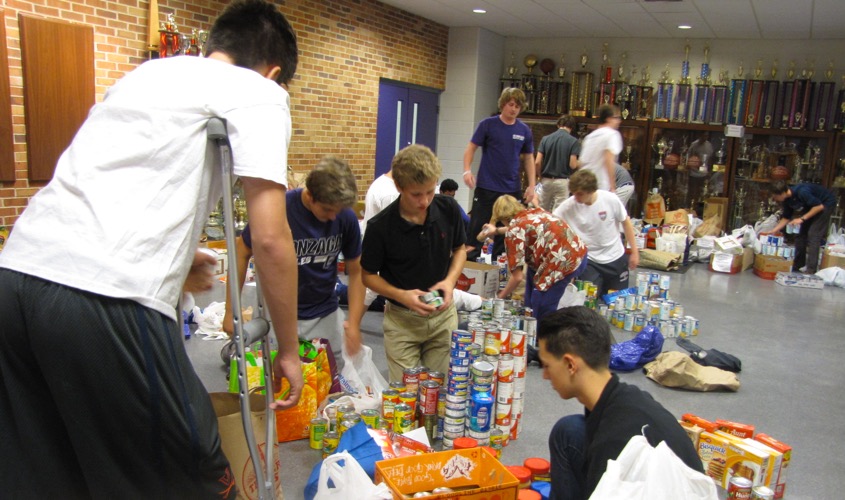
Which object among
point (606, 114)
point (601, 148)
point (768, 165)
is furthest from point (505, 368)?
point (768, 165)

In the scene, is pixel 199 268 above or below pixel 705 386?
above

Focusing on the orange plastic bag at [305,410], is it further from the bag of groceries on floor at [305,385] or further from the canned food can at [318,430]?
the canned food can at [318,430]

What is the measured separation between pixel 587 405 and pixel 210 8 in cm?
632

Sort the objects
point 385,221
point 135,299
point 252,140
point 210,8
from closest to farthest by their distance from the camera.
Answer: point 135,299 < point 252,140 < point 385,221 < point 210,8

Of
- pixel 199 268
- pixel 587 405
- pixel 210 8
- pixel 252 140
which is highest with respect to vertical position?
pixel 210 8

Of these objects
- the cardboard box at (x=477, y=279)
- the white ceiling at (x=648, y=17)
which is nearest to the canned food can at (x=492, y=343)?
the cardboard box at (x=477, y=279)

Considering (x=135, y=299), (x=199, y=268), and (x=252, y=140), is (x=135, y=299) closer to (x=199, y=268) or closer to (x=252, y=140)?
(x=252, y=140)

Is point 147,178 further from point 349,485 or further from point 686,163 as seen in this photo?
point 686,163

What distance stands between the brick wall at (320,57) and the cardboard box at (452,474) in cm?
463

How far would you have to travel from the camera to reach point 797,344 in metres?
5.57

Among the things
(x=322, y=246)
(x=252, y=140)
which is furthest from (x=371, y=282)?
(x=252, y=140)

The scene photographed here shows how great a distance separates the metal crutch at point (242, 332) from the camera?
4.96 feet

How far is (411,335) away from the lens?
11.4 feet

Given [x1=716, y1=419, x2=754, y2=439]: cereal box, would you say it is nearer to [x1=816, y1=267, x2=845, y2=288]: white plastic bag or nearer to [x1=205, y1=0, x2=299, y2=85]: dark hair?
[x1=205, y1=0, x2=299, y2=85]: dark hair
